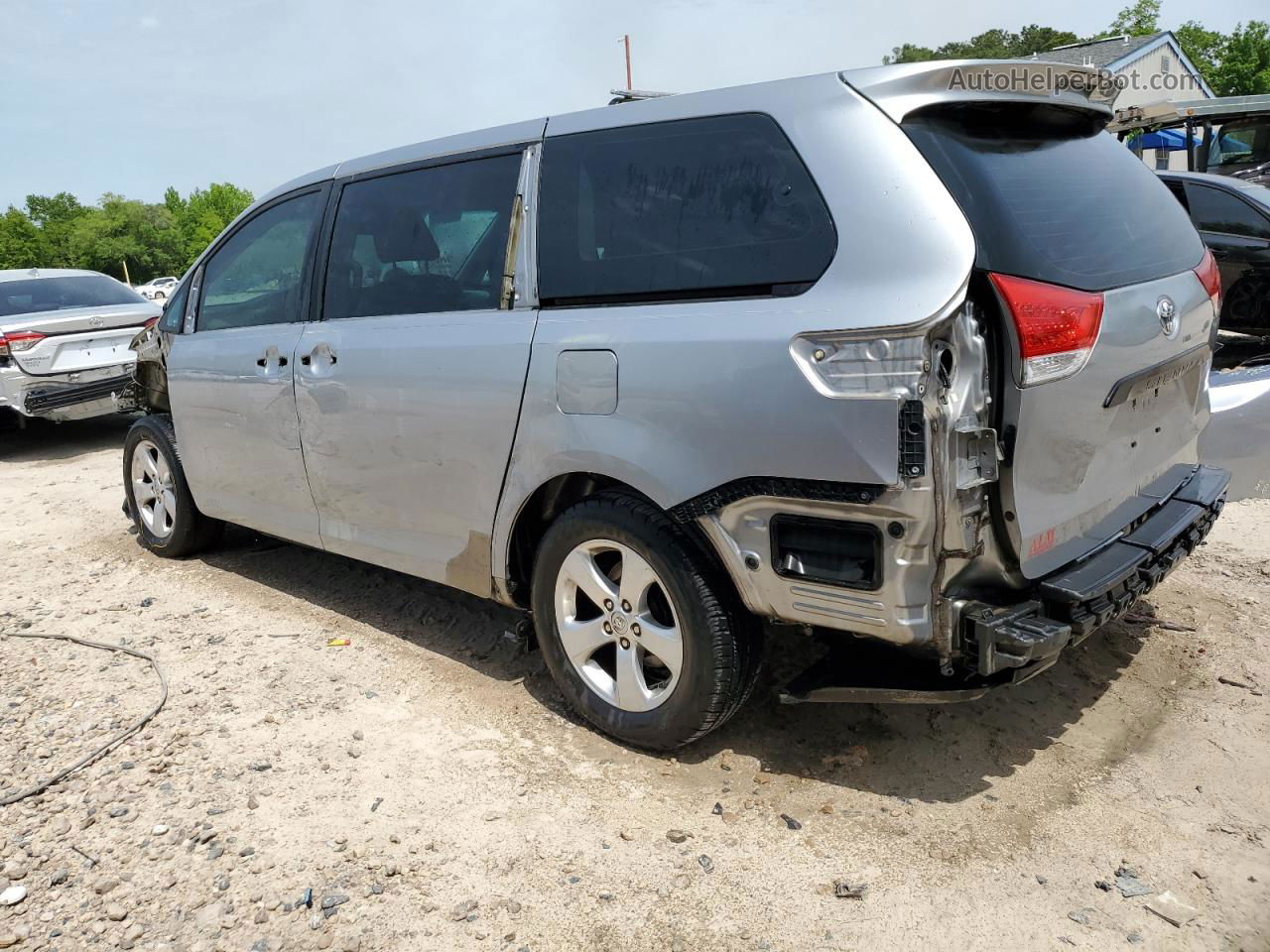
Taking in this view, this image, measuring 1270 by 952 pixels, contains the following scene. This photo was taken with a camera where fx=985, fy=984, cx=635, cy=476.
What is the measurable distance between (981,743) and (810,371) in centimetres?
146

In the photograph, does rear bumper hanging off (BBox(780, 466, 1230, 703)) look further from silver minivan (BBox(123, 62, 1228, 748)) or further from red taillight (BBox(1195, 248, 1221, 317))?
red taillight (BBox(1195, 248, 1221, 317))

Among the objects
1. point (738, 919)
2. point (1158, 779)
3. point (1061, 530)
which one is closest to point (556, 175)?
point (1061, 530)

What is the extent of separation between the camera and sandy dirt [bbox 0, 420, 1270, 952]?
8.01 feet

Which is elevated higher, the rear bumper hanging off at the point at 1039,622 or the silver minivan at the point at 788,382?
the silver minivan at the point at 788,382

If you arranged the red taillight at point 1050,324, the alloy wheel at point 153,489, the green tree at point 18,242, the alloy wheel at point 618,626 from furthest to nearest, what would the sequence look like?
the green tree at point 18,242 < the alloy wheel at point 153,489 < the alloy wheel at point 618,626 < the red taillight at point 1050,324

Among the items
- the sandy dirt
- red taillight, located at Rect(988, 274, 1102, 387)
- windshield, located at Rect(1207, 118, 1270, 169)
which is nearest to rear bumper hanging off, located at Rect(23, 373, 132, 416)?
the sandy dirt

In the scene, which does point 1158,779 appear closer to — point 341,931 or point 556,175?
point 341,931

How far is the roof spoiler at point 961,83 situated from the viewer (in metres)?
2.56

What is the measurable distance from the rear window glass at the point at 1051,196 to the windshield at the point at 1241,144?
42.7 ft

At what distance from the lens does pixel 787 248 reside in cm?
262

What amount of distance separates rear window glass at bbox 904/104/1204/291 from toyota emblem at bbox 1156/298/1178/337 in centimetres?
8

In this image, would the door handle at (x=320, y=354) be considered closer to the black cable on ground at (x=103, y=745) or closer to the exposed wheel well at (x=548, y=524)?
the exposed wheel well at (x=548, y=524)

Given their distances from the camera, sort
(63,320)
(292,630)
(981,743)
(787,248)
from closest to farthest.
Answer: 1. (787,248)
2. (981,743)
3. (292,630)
4. (63,320)

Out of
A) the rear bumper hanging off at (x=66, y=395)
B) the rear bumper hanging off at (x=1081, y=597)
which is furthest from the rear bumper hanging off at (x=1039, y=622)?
the rear bumper hanging off at (x=66, y=395)
